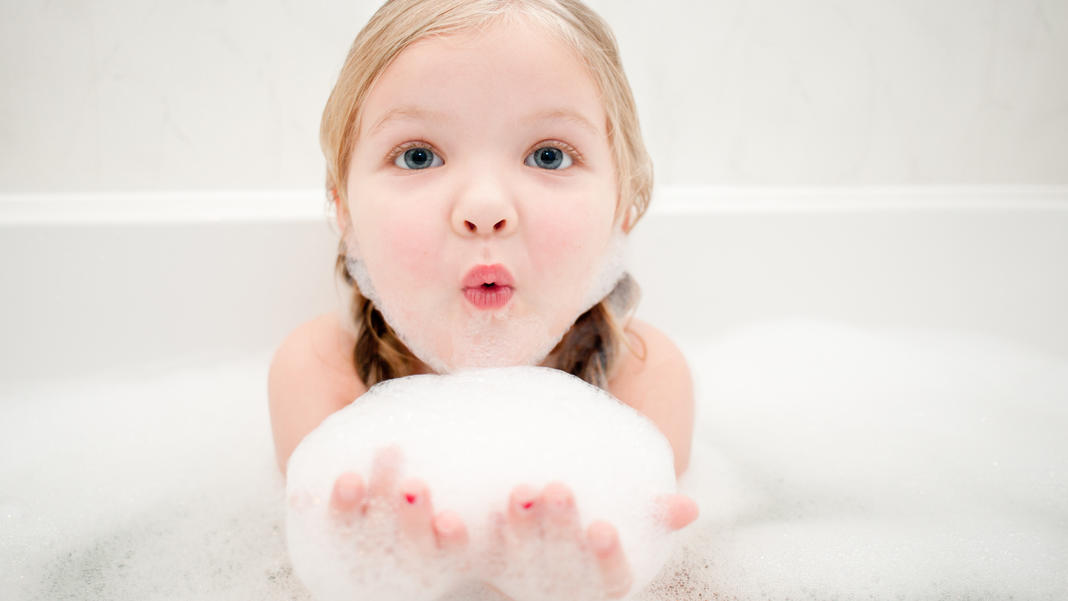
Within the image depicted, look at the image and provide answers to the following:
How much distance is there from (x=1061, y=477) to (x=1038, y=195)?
0.73 m

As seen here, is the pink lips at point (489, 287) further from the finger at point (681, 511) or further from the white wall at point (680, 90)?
the white wall at point (680, 90)

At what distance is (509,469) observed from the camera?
64 cm

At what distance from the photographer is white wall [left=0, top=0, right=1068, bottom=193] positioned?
1.15 metres

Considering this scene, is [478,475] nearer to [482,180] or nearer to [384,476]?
[384,476]

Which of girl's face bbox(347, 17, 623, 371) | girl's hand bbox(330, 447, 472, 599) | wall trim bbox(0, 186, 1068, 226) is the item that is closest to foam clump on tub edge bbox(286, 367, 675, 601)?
girl's hand bbox(330, 447, 472, 599)

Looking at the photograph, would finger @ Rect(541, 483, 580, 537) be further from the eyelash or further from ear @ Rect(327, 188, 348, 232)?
ear @ Rect(327, 188, 348, 232)

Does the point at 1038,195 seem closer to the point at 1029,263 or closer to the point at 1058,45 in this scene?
the point at 1029,263

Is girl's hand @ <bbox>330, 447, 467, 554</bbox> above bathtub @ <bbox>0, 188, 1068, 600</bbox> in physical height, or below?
above

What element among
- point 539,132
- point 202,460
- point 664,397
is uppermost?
point 539,132

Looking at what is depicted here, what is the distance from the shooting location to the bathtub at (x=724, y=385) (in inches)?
30.5

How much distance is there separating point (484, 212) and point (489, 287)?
9 cm

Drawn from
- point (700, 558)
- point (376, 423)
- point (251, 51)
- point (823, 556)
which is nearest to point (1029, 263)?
point (823, 556)

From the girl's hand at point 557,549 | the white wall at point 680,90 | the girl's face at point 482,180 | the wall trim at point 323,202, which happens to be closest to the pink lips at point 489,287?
the girl's face at point 482,180

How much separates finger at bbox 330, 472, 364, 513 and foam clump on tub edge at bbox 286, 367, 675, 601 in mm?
37
